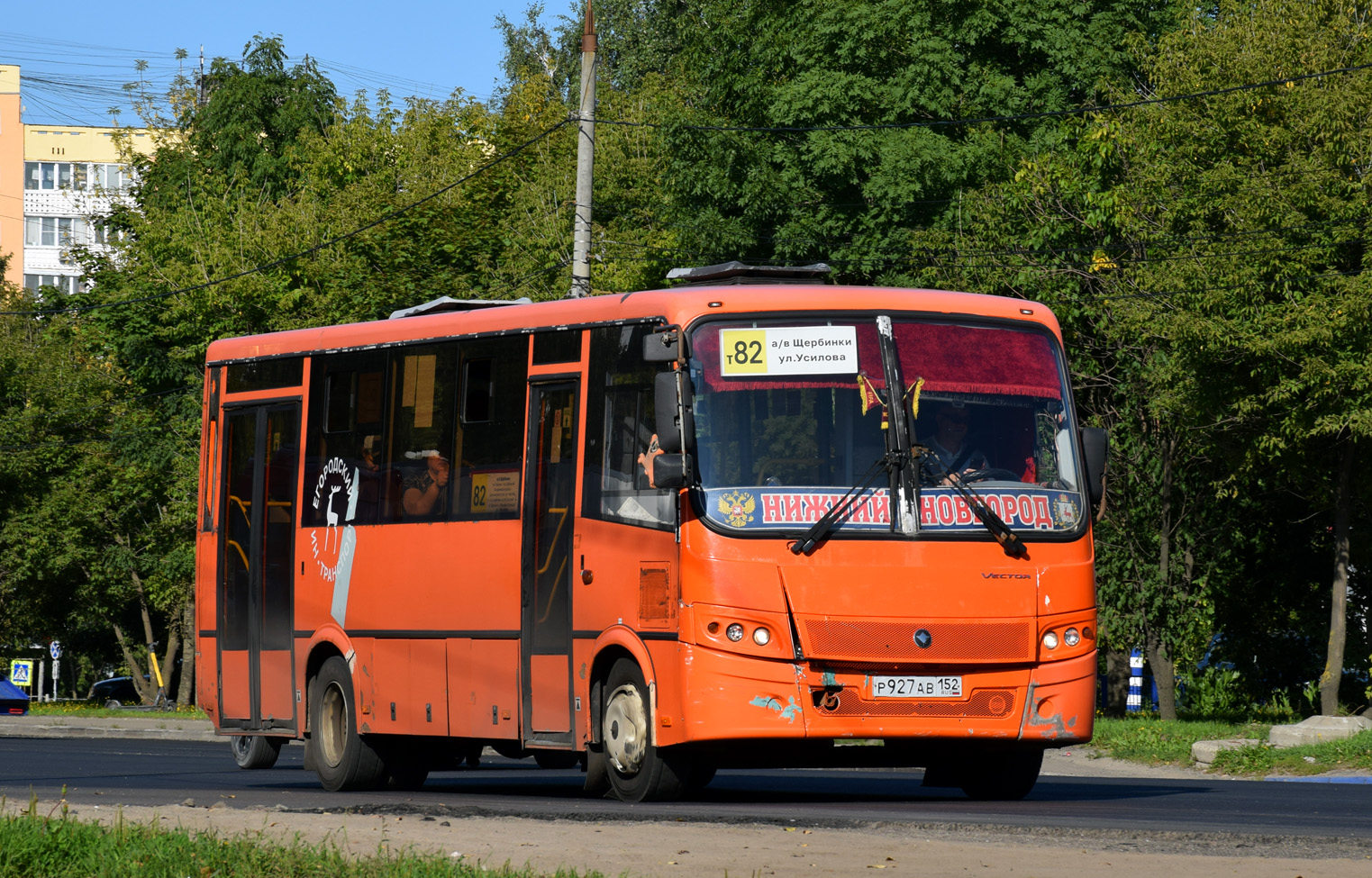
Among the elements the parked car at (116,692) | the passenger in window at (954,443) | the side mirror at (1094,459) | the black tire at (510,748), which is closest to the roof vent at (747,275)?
the passenger in window at (954,443)

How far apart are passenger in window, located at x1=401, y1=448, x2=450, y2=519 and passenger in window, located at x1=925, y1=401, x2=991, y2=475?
3853mm

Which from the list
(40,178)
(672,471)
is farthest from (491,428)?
(40,178)

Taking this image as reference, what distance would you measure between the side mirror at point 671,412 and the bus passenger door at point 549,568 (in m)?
1.33

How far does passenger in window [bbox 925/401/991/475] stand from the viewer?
12758 millimetres

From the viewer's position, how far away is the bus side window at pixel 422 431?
14.9 m

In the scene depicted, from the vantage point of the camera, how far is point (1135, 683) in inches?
1620

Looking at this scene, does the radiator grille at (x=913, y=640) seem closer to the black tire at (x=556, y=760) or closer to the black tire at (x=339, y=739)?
the black tire at (x=556, y=760)

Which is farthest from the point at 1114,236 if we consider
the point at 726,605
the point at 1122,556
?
the point at 726,605

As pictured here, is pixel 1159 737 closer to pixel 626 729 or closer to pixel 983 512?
pixel 983 512

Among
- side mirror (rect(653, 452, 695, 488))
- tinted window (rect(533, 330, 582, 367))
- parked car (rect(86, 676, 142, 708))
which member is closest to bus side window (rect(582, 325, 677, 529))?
tinted window (rect(533, 330, 582, 367))

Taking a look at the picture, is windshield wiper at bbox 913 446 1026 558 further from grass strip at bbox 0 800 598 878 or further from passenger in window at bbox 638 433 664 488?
grass strip at bbox 0 800 598 878

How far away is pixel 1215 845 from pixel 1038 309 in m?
4.81

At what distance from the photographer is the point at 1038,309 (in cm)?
1370

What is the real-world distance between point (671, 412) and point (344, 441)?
4.50 metres
